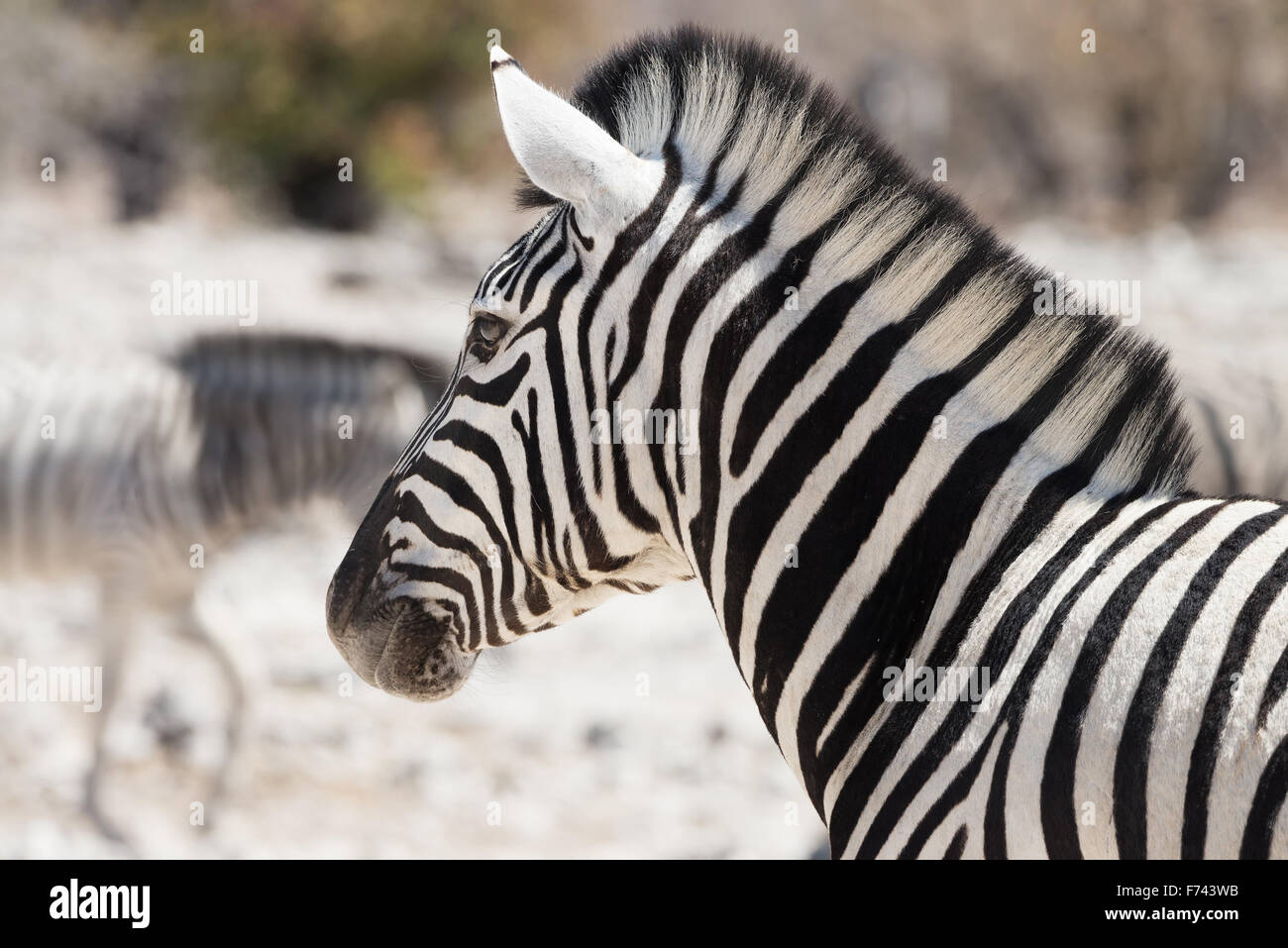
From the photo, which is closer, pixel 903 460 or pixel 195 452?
pixel 903 460

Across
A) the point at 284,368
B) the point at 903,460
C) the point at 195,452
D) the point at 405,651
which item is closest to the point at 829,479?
the point at 903,460

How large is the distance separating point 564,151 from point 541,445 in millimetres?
544

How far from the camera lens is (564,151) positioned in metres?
2.28

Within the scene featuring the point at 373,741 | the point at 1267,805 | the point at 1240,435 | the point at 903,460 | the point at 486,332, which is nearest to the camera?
the point at 1267,805

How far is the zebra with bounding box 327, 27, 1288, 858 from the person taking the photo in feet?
6.44

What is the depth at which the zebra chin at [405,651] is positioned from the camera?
8.21 ft

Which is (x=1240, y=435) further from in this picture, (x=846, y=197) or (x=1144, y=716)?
(x=1144, y=716)

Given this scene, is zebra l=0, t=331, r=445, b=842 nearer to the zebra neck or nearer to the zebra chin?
the zebra chin

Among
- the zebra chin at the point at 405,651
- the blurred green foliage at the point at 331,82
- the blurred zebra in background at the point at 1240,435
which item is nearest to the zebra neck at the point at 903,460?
the zebra chin at the point at 405,651

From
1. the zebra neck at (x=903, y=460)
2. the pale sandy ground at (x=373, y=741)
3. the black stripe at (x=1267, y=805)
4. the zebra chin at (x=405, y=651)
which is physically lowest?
the pale sandy ground at (x=373, y=741)

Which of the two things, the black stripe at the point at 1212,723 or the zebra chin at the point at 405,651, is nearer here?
the black stripe at the point at 1212,723

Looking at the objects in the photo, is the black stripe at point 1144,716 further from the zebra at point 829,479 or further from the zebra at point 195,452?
the zebra at point 195,452

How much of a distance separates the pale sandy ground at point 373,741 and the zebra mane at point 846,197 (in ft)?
6.80
